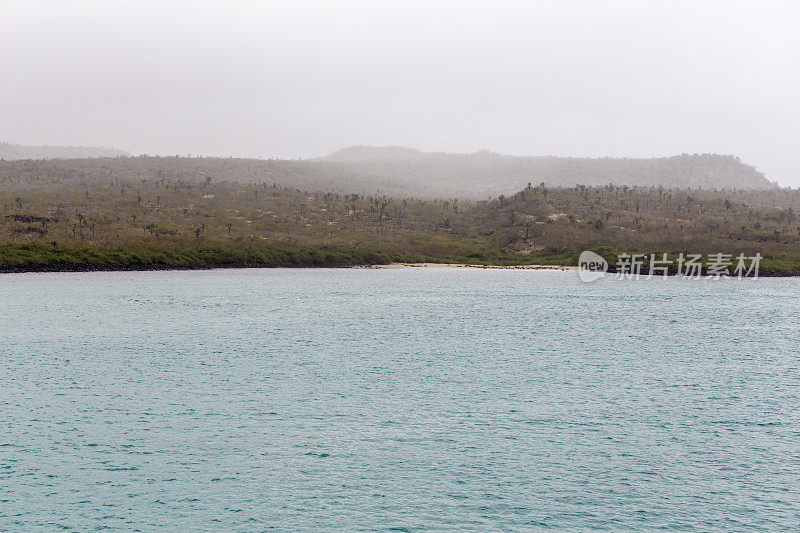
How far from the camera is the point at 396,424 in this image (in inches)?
1442

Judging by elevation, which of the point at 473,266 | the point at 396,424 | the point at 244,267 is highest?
the point at 473,266

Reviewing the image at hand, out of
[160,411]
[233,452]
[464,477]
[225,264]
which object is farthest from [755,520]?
[225,264]

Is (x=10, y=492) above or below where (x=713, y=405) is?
below

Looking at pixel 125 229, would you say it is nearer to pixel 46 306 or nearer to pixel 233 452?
pixel 46 306

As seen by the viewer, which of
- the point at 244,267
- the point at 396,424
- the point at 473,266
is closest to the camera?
the point at 396,424

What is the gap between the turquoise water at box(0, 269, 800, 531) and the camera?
1025 inches

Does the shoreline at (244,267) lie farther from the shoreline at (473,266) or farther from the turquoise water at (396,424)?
the turquoise water at (396,424)

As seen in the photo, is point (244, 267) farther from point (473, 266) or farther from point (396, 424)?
point (396, 424)

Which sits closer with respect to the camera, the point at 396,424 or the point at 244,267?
the point at 396,424

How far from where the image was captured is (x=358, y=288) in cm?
12500

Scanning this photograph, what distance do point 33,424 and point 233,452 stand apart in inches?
442

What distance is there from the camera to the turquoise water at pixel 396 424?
26047mm

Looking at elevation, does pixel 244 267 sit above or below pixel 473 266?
below

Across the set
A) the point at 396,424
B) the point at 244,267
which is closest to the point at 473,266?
the point at 244,267
